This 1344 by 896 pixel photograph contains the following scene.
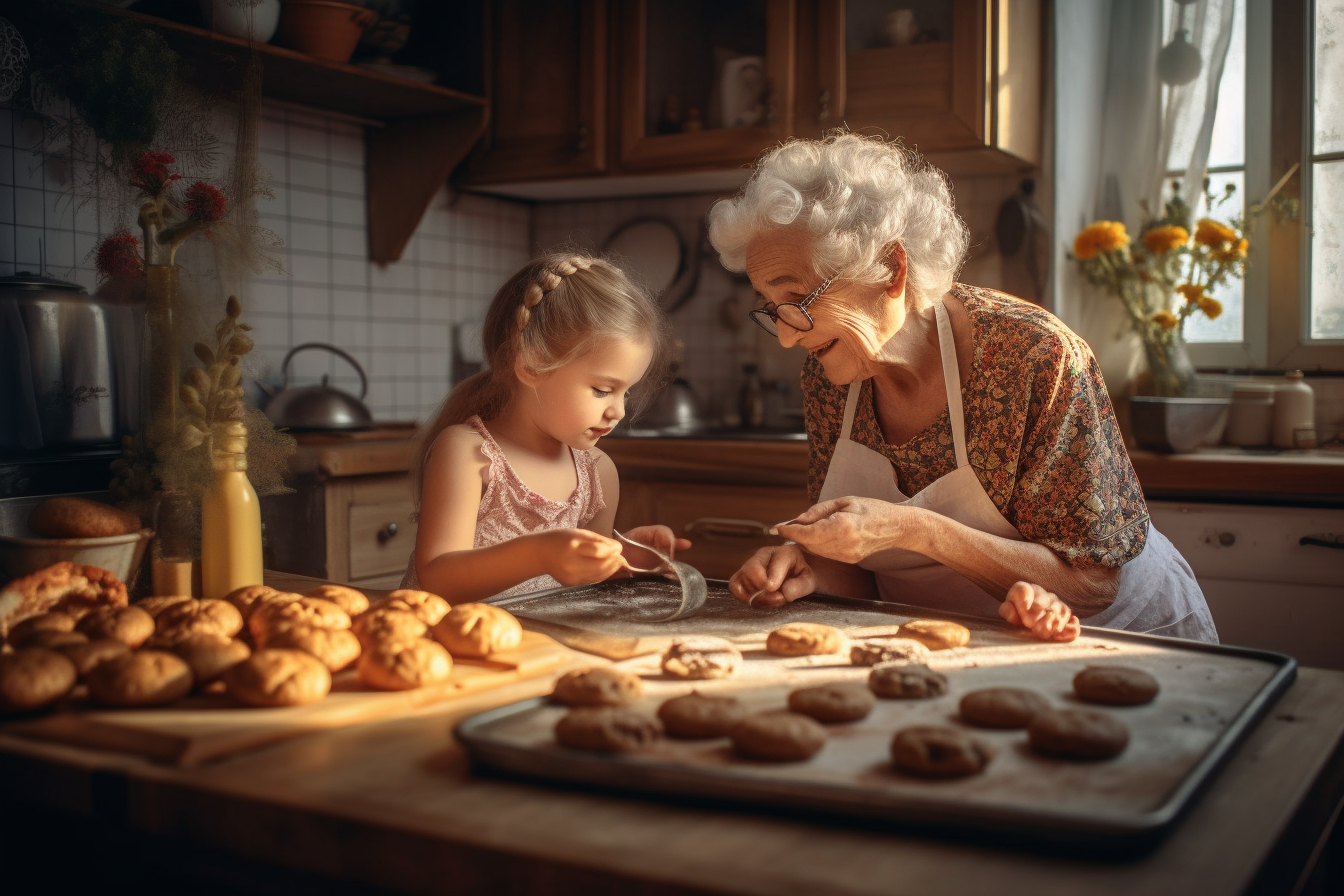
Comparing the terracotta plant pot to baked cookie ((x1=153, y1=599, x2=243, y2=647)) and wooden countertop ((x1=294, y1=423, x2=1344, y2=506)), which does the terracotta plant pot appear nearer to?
wooden countertop ((x1=294, y1=423, x2=1344, y2=506))

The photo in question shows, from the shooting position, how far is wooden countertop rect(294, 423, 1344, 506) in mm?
2209

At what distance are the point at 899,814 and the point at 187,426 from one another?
3.02 ft

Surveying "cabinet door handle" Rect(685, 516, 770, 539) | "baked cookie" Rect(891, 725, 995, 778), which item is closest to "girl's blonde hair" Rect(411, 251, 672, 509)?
"cabinet door handle" Rect(685, 516, 770, 539)

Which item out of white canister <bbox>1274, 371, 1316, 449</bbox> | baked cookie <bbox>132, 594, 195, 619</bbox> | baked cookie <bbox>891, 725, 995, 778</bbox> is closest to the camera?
baked cookie <bbox>891, 725, 995, 778</bbox>

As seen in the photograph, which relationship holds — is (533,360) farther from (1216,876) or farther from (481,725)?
(1216,876)

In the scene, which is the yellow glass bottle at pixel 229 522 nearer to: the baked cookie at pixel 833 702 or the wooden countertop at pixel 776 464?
the baked cookie at pixel 833 702

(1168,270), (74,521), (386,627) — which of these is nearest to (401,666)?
(386,627)

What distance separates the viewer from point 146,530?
4.02 ft

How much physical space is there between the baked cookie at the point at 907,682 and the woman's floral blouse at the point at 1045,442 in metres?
0.61

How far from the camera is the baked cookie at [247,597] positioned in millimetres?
1085

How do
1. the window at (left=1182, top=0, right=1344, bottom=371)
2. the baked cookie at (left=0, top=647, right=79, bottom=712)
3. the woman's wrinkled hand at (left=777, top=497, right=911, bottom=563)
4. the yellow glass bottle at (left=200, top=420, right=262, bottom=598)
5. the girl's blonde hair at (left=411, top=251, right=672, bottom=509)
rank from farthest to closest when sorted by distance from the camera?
the window at (left=1182, top=0, right=1344, bottom=371) < the girl's blonde hair at (left=411, top=251, right=672, bottom=509) < the woman's wrinkled hand at (left=777, top=497, right=911, bottom=563) < the yellow glass bottle at (left=200, top=420, right=262, bottom=598) < the baked cookie at (left=0, top=647, right=79, bottom=712)

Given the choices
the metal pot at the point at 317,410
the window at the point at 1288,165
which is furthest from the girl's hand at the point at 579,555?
the window at the point at 1288,165

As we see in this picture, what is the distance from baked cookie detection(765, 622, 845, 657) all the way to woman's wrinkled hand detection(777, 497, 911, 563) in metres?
0.23

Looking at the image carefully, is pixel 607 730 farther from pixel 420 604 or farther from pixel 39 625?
pixel 39 625
